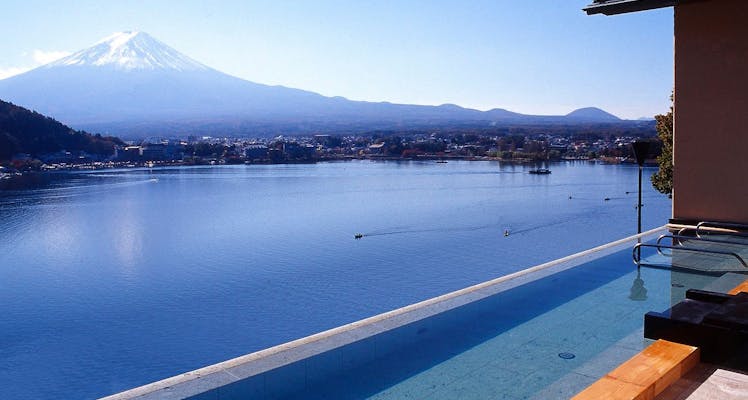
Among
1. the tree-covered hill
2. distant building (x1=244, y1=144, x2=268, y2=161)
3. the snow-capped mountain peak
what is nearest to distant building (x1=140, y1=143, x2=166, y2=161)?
the tree-covered hill

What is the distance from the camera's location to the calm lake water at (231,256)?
1147 centimetres

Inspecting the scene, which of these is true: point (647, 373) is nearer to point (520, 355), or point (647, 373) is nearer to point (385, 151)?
point (520, 355)

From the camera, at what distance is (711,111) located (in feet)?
14.6

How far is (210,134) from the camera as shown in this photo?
89438 mm

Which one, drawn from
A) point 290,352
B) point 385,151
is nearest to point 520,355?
point 290,352

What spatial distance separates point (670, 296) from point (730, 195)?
2103 millimetres

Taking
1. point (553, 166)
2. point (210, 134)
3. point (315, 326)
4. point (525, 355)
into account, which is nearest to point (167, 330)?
point (315, 326)

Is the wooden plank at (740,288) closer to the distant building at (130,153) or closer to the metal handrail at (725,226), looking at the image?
the metal handrail at (725,226)

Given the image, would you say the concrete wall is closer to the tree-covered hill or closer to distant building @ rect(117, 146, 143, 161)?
the tree-covered hill

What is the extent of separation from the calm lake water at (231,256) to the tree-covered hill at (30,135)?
8742mm

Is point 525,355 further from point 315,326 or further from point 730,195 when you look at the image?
point 315,326

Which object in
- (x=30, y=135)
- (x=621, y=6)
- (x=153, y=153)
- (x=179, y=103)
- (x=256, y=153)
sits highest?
(x=179, y=103)

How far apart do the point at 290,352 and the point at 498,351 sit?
736 mm

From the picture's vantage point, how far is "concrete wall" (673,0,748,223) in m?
4.32
